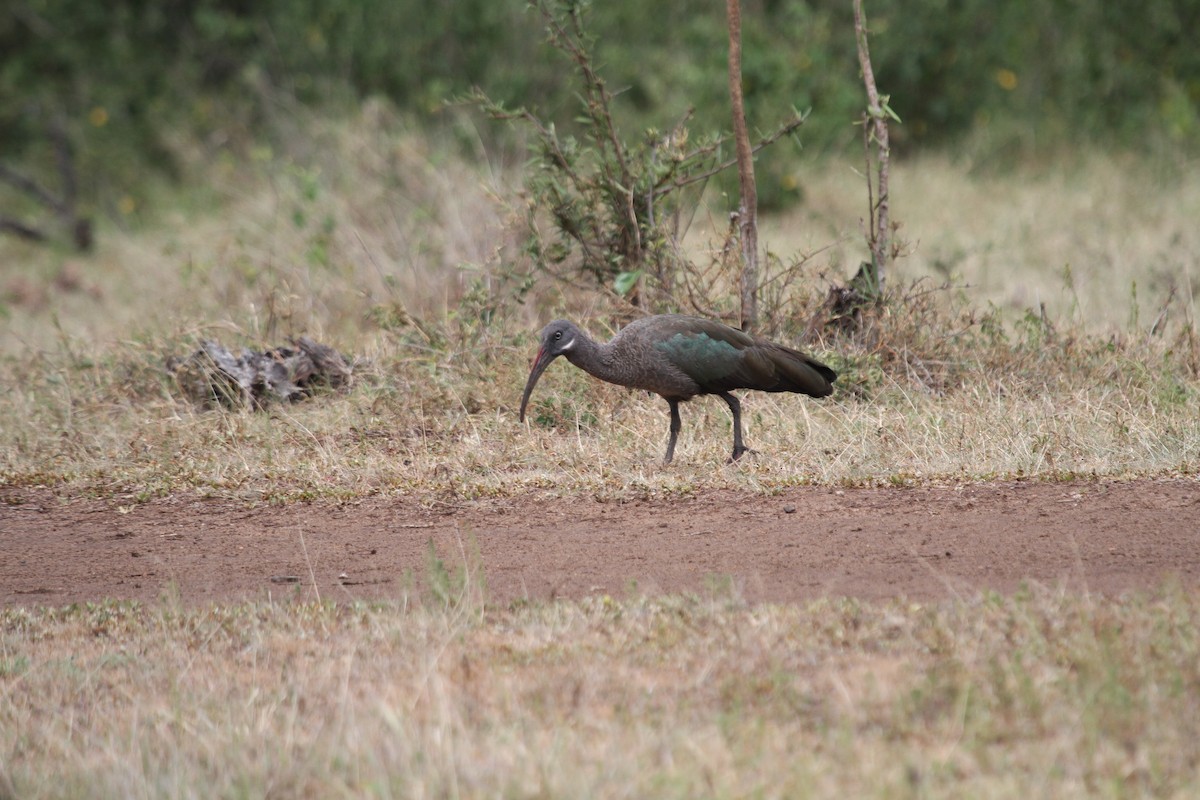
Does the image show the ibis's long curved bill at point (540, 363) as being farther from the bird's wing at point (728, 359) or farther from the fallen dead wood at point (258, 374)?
the fallen dead wood at point (258, 374)

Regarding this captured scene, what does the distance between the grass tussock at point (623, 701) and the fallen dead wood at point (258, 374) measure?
3842 mm

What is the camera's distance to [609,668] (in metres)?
4.53

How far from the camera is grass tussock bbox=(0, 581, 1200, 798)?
3.71 m

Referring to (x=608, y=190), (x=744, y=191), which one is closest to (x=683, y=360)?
(x=744, y=191)

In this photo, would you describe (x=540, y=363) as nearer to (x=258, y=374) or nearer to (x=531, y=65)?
(x=258, y=374)

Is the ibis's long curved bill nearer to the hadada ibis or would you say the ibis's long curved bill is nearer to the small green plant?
the hadada ibis

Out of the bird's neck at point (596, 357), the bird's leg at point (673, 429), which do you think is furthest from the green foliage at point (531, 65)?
the bird's neck at point (596, 357)

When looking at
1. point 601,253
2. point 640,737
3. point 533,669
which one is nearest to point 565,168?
point 601,253

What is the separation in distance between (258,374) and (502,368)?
161cm

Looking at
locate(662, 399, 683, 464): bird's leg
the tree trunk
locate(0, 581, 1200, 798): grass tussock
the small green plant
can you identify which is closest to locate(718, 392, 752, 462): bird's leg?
locate(662, 399, 683, 464): bird's leg

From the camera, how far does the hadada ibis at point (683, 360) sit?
7.18 metres

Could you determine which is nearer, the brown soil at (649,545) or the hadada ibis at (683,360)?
the brown soil at (649,545)

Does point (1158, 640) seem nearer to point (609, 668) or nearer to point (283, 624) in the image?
point (609, 668)

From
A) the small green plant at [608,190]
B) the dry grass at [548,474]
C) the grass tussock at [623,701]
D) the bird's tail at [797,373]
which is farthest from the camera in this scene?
the small green plant at [608,190]
